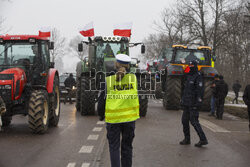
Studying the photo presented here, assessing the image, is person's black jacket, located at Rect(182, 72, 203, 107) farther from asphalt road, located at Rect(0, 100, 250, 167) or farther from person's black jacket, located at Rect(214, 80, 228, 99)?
person's black jacket, located at Rect(214, 80, 228, 99)

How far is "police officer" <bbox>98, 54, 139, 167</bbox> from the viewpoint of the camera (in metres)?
5.24

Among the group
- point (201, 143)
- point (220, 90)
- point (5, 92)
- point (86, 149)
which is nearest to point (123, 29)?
point (220, 90)

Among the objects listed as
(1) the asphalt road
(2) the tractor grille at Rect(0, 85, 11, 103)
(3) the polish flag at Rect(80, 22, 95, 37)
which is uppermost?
(3) the polish flag at Rect(80, 22, 95, 37)

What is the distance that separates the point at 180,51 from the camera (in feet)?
60.5

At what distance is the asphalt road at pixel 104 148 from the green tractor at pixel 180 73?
5.24 metres

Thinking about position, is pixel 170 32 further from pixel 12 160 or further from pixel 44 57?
pixel 12 160

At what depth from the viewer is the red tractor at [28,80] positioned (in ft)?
30.7

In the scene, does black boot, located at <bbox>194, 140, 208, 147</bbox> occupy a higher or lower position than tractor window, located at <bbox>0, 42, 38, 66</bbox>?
lower

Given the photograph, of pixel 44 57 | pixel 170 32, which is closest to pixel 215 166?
pixel 44 57

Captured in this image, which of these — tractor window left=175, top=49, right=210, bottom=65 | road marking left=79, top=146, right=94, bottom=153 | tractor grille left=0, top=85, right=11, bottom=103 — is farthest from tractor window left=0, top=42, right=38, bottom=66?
tractor window left=175, top=49, right=210, bottom=65

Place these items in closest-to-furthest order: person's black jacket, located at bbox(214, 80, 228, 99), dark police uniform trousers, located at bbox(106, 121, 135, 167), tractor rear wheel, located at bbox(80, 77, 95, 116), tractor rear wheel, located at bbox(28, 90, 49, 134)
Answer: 1. dark police uniform trousers, located at bbox(106, 121, 135, 167)
2. tractor rear wheel, located at bbox(28, 90, 49, 134)
3. tractor rear wheel, located at bbox(80, 77, 95, 116)
4. person's black jacket, located at bbox(214, 80, 228, 99)

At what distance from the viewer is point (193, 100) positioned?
8.30 m

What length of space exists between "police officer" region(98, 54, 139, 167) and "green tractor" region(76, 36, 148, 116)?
27.1ft

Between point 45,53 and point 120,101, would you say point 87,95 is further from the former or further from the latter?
point 120,101
